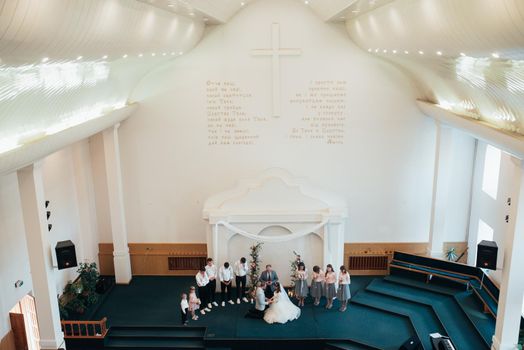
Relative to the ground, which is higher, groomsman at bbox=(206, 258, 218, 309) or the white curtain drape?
the white curtain drape

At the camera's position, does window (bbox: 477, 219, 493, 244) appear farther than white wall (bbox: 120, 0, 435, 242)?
No

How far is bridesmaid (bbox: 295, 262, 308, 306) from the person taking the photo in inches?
460

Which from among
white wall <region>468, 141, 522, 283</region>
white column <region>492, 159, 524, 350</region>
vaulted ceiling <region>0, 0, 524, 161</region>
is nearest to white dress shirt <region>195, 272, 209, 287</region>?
vaulted ceiling <region>0, 0, 524, 161</region>

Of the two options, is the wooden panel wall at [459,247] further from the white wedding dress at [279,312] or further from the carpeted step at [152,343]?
the carpeted step at [152,343]

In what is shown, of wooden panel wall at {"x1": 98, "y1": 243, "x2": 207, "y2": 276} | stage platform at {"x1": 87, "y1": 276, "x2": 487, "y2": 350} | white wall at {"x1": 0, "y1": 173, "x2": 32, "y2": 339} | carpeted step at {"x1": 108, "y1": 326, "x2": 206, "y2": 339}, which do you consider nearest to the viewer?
white wall at {"x1": 0, "y1": 173, "x2": 32, "y2": 339}

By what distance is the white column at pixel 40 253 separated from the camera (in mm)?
8852

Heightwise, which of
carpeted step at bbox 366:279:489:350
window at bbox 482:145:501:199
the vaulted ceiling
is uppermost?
the vaulted ceiling

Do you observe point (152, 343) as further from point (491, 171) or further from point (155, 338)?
point (491, 171)

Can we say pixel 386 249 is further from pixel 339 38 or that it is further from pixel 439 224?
pixel 339 38

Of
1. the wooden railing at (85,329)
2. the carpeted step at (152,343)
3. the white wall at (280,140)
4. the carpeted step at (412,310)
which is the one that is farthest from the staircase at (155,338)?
the carpeted step at (412,310)

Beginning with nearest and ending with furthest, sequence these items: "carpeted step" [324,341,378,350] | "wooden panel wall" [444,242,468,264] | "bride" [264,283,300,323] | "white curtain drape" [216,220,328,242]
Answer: "carpeted step" [324,341,378,350] → "bride" [264,283,300,323] → "white curtain drape" [216,220,328,242] → "wooden panel wall" [444,242,468,264]

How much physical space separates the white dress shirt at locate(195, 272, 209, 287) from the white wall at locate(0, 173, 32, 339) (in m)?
3.60

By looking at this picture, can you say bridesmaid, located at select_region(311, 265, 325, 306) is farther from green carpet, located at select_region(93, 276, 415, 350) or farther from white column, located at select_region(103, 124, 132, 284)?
white column, located at select_region(103, 124, 132, 284)

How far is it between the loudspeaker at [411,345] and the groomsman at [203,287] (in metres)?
4.55
